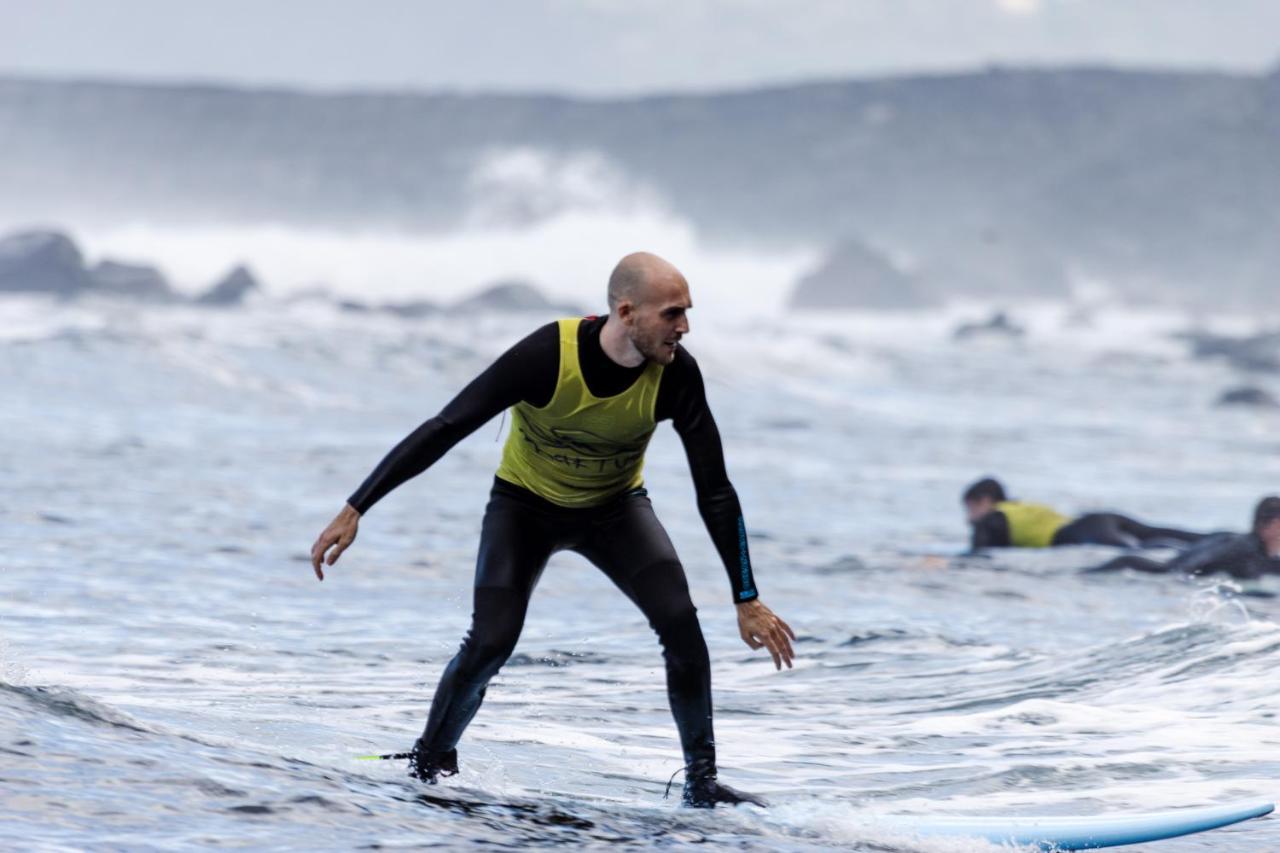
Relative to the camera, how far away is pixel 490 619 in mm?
5922

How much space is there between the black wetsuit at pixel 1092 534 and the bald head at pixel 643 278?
35.0 feet

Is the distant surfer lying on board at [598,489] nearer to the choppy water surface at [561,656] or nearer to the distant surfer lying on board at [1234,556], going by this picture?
the choppy water surface at [561,656]

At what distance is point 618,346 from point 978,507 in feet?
34.5

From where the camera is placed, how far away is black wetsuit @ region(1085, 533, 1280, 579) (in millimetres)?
13922

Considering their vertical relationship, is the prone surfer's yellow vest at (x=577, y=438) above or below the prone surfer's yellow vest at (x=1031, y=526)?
below

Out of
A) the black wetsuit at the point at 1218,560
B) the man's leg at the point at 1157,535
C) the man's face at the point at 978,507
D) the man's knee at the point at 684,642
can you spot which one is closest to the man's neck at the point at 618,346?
the man's knee at the point at 684,642

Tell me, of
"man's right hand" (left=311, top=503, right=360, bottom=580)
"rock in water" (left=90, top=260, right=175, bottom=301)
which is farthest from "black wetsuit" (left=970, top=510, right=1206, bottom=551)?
"rock in water" (left=90, top=260, right=175, bottom=301)

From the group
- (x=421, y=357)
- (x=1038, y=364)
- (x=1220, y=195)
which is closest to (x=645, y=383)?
(x=421, y=357)

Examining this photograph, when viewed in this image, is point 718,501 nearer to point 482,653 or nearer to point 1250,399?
point 482,653

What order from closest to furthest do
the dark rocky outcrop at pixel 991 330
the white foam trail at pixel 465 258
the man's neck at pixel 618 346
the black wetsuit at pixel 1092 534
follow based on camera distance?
the man's neck at pixel 618 346, the black wetsuit at pixel 1092 534, the dark rocky outcrop at pixel 991 330, the white foam trail at pixel 465 258

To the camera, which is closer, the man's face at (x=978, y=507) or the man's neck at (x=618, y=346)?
the man's neck at (x=618, y=346)

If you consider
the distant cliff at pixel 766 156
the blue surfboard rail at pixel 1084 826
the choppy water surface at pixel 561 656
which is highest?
the distant cliff at pixel 766 156

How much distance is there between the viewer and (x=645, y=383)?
5809 millimetres

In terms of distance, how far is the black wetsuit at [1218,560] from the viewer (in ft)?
45.7
